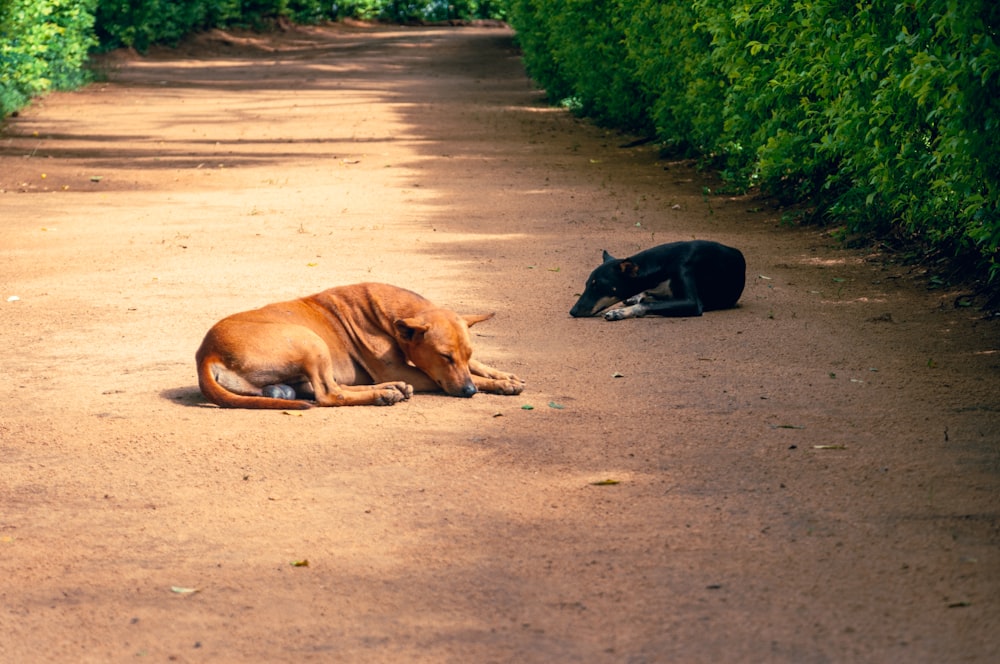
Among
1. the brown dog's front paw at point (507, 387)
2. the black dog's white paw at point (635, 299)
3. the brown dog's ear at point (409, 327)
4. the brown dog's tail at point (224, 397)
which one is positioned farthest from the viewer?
the black dog's white paw at point (635, 299)

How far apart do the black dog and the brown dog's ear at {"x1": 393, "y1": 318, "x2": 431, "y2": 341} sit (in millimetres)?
2432

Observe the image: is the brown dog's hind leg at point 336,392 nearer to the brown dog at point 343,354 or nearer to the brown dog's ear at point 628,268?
the brown dog at point 343,354

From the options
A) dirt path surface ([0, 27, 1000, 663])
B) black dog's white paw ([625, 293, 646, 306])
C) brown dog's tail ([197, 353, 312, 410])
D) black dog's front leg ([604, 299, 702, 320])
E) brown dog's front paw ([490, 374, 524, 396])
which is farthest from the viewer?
black dog's white paw ([625, 293, 646, 306])

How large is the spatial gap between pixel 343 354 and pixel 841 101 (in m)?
4.66

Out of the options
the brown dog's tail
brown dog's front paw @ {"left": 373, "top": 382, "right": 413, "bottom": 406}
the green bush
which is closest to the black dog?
brown dog's front paw @ {"left": 373, "top": 382, "right": 413, "bottom": 406}

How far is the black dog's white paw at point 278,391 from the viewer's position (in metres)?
6.62

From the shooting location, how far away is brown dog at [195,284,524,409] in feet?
21.4

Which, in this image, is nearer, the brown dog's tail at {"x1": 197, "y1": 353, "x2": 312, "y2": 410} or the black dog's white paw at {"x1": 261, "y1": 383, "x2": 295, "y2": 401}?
the brown dog's tail at {"x1": 197, "y1": 353, "x2": 312, "y2": 410}

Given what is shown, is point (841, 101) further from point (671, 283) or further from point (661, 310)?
point (661, 310)

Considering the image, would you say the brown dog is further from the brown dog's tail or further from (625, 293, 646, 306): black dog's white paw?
(625, 293, 646, 306): black dog's white paw

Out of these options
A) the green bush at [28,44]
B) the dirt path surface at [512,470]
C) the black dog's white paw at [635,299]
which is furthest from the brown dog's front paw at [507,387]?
the green bush at [28,44]

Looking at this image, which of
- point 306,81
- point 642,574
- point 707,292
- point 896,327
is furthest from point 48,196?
point 306,81

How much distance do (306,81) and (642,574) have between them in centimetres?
2966

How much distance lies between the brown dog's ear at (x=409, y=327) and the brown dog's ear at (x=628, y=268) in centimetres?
259
